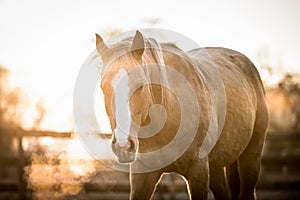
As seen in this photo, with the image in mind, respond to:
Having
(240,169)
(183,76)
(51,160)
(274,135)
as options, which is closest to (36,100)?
(51,160)

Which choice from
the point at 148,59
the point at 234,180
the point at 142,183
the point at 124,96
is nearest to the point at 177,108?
the point at 148,59

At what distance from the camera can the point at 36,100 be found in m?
14.0

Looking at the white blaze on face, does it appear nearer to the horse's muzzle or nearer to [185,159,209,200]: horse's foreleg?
the horse's muzzle

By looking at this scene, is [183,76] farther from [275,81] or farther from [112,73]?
[275,81]

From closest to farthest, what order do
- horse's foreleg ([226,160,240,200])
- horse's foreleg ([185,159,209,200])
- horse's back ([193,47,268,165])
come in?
horse's foreleg ([185,159,209,200]) → horse's back ([193,47,268,165]) → horse's foreleg ([226,160,240,200])

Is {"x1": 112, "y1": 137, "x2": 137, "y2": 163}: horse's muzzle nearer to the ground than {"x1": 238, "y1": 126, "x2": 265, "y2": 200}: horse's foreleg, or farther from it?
farther from it

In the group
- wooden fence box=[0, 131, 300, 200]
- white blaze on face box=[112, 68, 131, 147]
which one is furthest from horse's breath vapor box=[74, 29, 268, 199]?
wooden fence box=[0, 131, 300, 200]

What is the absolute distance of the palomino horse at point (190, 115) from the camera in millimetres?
2846

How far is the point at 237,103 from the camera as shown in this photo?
4.29 meters

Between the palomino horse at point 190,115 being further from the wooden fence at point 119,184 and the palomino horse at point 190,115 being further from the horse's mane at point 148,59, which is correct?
the wooden fence at point 119,184

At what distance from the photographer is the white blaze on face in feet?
8.98

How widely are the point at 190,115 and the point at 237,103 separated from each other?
894 millimetres

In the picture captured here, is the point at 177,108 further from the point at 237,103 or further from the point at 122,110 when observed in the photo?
the point at 237,103

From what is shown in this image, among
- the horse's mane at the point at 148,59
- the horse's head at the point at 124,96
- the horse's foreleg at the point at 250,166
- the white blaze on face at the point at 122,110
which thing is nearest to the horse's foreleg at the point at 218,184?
the horse's foreleg at the point at 250,166
